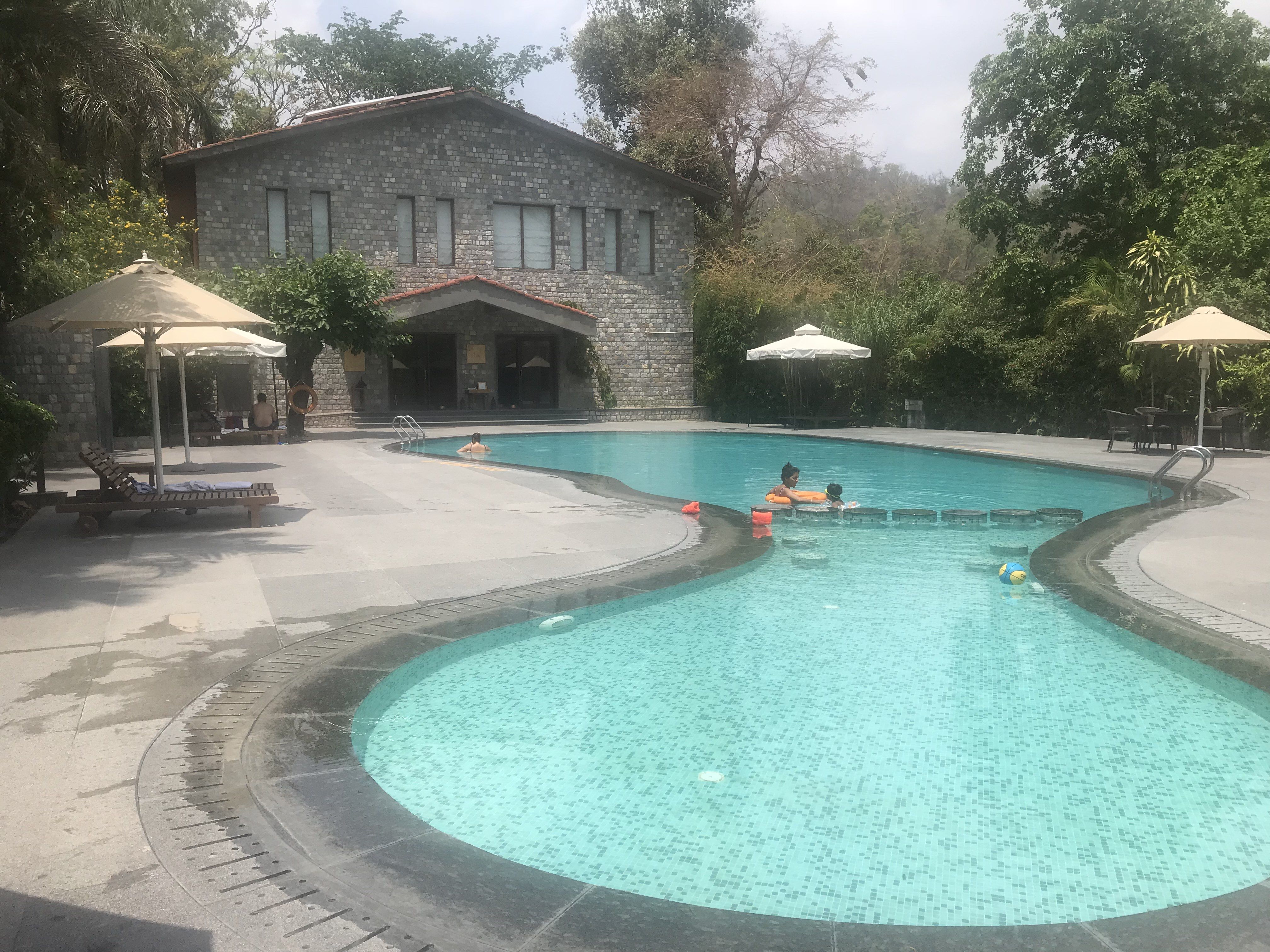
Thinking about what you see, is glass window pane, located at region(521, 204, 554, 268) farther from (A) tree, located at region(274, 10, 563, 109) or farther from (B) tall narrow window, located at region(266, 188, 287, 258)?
(A) tree, located at region(274, 10, 563, 109)

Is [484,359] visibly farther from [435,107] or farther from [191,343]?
[191,343]

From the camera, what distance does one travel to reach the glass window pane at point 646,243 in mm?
32375

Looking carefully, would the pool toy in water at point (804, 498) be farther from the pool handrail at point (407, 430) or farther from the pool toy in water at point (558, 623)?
the pool handrail at point (407, 430)

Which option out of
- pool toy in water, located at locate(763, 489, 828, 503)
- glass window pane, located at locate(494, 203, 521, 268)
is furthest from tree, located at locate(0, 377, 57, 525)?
glass window pane, located at locate(494, 203, 521, 268)

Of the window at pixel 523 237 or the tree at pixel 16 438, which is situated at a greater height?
the window at pixel 523 237

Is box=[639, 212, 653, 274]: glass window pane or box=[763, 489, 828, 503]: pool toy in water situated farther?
box=[639, 212, 653, 274]: glass window pane

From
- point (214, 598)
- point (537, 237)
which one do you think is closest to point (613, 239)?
point (537, 237)

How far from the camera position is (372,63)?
4488cm

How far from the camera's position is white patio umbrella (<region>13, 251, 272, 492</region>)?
9.74 m

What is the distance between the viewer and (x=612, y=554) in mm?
8641

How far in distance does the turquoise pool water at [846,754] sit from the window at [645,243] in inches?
1002

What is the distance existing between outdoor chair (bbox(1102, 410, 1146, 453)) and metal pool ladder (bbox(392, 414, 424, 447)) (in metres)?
13.8

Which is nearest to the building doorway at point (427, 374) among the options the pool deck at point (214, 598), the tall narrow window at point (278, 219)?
the tall narrow window at point (278, 219)

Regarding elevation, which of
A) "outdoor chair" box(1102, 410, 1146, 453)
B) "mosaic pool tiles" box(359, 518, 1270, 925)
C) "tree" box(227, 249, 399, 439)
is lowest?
"mosaic pool tiles" box(359, 518, 1270, 925)
